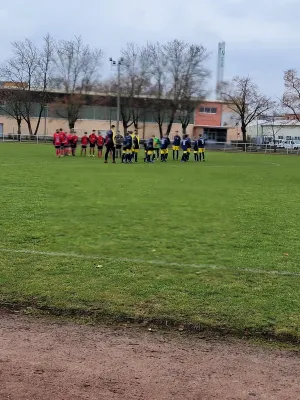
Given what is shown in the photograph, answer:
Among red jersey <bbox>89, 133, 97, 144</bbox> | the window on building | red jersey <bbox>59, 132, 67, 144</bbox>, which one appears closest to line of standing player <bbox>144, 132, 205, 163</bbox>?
red jersey <bbox>89, 133, 97, 144</bbox>

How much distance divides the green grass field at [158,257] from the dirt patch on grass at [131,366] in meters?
0.42

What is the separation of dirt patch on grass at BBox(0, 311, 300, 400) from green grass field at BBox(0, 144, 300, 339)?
0.42 metres

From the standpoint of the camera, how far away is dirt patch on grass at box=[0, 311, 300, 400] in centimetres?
323

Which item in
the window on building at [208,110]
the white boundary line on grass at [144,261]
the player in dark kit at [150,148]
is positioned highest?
the window on building at [208,110]

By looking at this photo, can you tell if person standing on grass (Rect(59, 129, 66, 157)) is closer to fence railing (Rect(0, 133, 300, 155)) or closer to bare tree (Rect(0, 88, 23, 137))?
fence railing (Rect(0, 133, 300, 155))

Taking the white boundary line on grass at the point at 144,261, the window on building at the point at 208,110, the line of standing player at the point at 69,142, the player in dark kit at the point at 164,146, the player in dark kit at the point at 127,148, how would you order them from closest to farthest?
the white boundary line on grass at the point at 144,261
the player in dark kit at the point at 127,148
the player in dark kit at the point at 164,146
the line of standing player at the point at 69,142
the window on building at the point at 208,110

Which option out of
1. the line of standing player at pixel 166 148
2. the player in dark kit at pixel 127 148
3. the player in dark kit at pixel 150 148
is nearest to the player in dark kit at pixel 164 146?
the line of standing player at pixel 166 148

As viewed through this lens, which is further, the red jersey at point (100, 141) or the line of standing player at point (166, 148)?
the red jersey at point (100, 141)

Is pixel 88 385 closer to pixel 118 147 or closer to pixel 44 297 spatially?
pixel 44 297

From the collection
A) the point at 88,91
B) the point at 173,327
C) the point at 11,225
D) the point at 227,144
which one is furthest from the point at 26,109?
the point at 173,327

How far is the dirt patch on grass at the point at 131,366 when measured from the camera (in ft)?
10.6

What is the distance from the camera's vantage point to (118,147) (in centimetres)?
3069

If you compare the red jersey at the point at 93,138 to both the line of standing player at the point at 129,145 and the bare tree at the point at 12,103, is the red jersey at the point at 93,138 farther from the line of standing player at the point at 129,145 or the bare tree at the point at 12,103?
the bare tree at the point at 12,103

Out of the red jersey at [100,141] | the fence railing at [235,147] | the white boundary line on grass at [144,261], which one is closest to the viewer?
the white boundary line on grass at [144,261]
